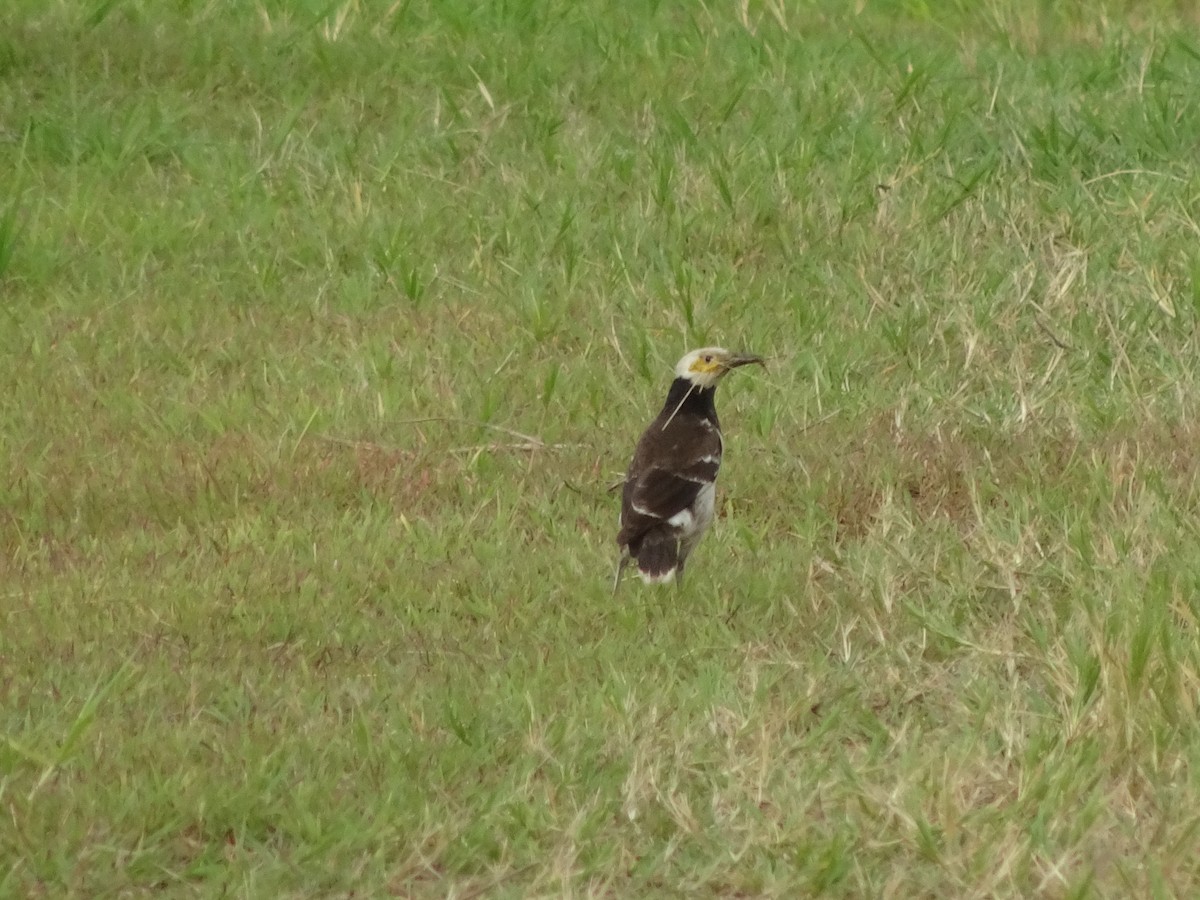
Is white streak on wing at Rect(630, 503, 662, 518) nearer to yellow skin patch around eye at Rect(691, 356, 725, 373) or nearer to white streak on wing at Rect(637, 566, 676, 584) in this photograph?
white streak on wing at Rect(637, 566, 676, 584)

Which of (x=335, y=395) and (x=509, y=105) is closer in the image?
(x=335, y=395)

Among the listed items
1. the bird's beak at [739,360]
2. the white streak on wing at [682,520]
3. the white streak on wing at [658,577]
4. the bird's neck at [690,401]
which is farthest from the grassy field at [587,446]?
the bird's beak at [739,360]

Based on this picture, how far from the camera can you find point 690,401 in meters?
7.15

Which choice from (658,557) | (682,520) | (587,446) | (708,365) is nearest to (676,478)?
(682,520)

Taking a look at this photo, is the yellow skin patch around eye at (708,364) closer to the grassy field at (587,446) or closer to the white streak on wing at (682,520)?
the grassy field at (587,446)

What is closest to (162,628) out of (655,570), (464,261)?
(655,570)

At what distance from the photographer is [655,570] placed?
21.0 ft

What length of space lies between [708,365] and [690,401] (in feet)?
0.54

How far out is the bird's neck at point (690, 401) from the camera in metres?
7.12

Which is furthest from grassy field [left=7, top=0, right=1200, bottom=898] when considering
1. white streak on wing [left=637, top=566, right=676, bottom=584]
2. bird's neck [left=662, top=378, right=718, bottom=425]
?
bird's neck [left=662, top=378, right=718, bottom=425]

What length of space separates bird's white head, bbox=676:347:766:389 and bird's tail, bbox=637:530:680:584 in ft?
2.92

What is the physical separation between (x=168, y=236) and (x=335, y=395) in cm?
176

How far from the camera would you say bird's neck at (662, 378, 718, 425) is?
7125mm

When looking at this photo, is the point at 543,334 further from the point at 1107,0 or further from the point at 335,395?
the point at 1107,0
